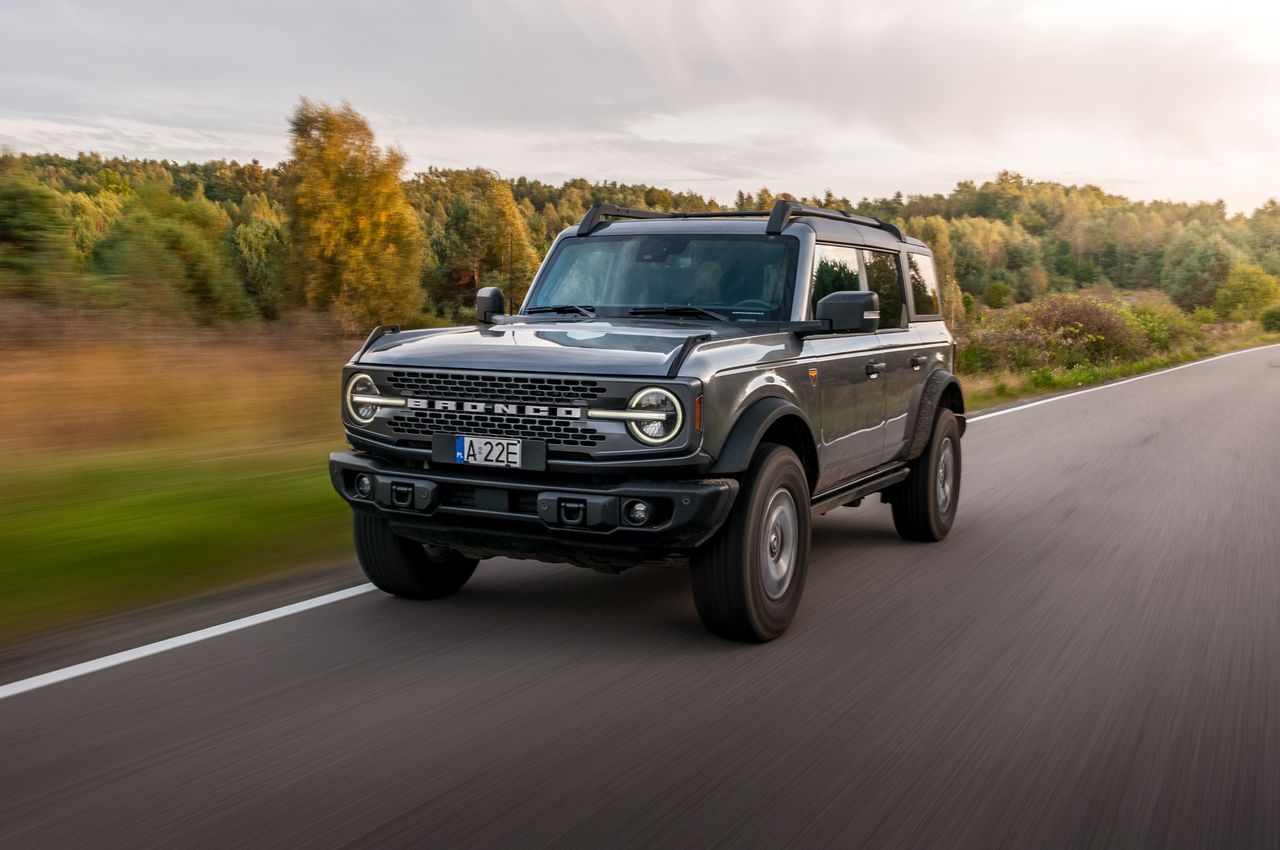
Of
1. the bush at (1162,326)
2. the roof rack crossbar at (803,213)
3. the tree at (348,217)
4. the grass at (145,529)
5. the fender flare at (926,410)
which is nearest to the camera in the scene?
the grass at (145,529)

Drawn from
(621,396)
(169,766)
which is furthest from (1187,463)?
(169,766)

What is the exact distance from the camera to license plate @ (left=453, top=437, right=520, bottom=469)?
16.2 feet

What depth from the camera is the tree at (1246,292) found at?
366ft

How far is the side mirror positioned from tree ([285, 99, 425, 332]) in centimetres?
4843

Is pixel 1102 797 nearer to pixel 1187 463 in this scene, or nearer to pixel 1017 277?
pixel 1187 463

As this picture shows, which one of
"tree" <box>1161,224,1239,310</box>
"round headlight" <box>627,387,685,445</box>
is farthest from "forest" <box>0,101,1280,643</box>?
"tree" <box>1161,224,1239,310</box>

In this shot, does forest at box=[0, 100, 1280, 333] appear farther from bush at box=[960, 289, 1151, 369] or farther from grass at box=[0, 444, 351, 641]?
bush at box=[960, 289, 1151, 369]

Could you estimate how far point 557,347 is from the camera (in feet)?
16.6

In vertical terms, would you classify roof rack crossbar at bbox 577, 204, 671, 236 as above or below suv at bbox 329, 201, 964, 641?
above

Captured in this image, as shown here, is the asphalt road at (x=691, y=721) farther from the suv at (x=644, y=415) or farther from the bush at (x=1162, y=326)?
the bush at (x=1162, y=326)

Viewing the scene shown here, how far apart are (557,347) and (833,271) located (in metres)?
2.08

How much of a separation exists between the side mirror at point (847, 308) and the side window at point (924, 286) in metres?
2.12

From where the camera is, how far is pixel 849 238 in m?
6.82

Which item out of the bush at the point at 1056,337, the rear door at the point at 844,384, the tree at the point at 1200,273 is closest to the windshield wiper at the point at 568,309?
the rear door at the point at 844,384
